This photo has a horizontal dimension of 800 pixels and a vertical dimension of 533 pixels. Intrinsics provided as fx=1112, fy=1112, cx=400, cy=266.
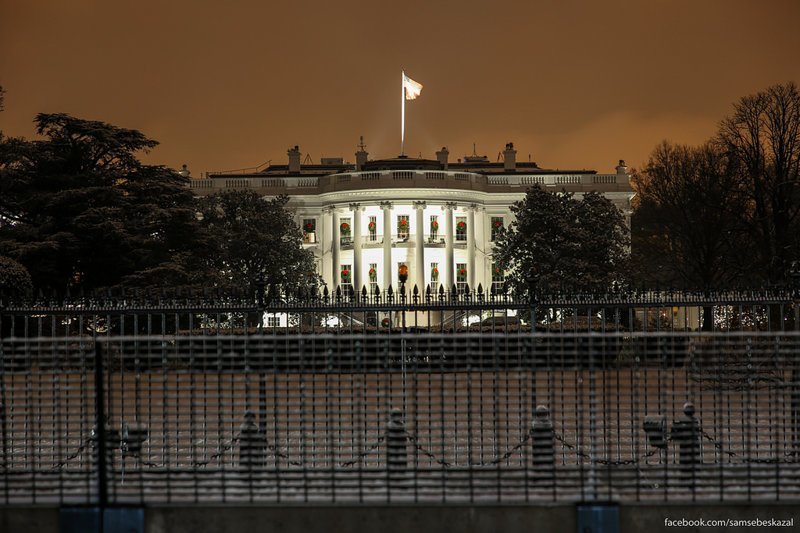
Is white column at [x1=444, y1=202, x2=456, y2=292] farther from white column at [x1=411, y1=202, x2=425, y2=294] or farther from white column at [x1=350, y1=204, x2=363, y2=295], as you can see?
white column at [x1=350, y1=204, x2=363, y2=295]

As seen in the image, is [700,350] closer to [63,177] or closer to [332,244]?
[63,177]

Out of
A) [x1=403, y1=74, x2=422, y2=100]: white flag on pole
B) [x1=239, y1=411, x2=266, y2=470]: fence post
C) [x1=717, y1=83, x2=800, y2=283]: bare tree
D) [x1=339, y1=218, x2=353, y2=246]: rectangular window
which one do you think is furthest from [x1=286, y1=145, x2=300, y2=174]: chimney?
[x1=239, y1=411, x2=266, y2=470]: fence post

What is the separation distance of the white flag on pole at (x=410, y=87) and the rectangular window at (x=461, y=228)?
43.0 ft

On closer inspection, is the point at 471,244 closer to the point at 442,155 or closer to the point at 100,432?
the point at 442,155

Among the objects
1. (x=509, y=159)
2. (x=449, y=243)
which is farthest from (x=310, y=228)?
(x=509, y=159)

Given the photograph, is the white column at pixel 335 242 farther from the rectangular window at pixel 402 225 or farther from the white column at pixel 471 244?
the white column at pixel 471 244

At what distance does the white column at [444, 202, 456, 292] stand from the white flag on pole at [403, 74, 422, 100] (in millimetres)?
10489

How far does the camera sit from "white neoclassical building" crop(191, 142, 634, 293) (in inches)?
3253

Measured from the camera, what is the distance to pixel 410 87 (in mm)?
75875

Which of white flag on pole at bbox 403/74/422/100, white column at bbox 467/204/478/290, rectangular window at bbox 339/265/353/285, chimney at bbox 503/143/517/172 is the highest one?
white flag on pole at bbox 403/74/422/100

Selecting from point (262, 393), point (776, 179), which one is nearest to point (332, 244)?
point (776, 179)

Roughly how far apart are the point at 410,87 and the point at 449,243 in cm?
1356

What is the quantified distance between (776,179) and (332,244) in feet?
142

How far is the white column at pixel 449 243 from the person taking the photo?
3287 inches
